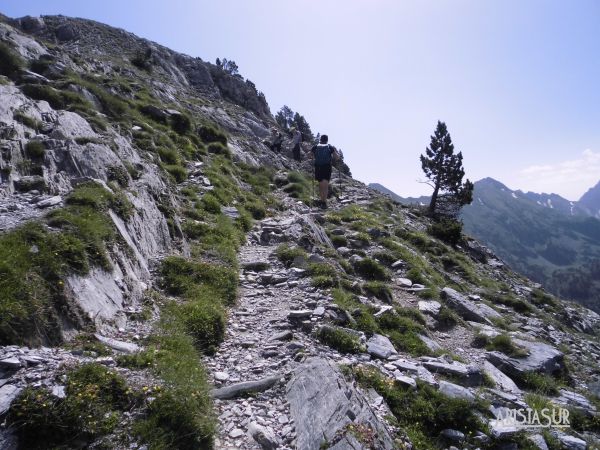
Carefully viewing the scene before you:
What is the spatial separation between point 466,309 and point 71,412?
14.3 m

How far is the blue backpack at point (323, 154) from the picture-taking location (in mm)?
22750

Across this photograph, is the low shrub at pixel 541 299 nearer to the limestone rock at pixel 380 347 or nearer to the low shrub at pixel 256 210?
the low shrub at pixel 256 210

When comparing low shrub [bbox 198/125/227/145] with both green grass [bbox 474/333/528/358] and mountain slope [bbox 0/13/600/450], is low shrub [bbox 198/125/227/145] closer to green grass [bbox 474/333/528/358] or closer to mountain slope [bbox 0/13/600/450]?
mountain slope [bbox 0/13/600/450]

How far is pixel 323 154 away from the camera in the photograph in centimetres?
2280

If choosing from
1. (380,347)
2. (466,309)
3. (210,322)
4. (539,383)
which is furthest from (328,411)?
(466,309)

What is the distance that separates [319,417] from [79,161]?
468 inches

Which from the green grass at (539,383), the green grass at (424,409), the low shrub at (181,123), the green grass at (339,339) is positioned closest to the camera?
the green grass at (424,409)

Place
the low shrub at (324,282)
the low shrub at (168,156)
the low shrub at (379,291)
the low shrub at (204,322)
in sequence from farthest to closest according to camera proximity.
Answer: the low shrub at (168,156)
the low shrub at (379,291)
the low shrub at (324,282)
the low shrub at (204,322)

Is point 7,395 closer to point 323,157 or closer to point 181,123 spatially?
point 323,157

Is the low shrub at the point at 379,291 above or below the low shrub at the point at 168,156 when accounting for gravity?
below

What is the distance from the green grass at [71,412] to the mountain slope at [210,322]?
0.02 meters

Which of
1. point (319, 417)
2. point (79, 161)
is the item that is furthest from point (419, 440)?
point (79, 161)

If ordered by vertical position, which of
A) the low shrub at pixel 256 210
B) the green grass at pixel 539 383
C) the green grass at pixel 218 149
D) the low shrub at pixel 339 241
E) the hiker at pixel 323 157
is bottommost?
the green grass at pixel 539 383

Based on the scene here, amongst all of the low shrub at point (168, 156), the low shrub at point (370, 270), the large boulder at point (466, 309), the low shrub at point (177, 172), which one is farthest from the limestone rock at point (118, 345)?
the low shrub at point (168, 156)
